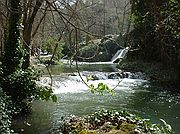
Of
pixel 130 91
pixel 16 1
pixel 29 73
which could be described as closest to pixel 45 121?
pixel 29 73

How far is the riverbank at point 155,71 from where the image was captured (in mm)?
18031

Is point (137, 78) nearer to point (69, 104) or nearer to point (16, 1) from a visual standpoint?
point (69, 104)

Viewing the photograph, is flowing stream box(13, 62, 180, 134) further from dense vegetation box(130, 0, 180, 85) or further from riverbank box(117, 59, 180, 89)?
dense vegetation box(130, 0, 180, 85)

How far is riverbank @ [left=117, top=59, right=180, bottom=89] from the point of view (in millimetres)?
18031

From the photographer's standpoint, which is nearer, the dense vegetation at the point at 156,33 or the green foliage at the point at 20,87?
the dense vegetation at the point at 156,33

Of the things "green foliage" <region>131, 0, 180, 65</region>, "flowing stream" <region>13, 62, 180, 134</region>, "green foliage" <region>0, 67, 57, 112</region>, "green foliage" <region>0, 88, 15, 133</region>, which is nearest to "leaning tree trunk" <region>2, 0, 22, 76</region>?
"green foliage" <region>0, 67, 57, 112</region>

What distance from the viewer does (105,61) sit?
3241 centimetres

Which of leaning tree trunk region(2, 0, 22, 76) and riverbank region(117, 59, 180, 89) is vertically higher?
leaning tree trunk region(2, 0, 22, 76)

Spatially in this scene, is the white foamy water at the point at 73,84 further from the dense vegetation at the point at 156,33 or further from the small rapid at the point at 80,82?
the dense vegetation at the point at 156,33

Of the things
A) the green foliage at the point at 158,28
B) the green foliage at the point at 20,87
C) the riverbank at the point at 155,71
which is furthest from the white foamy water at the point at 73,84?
the green foliage at the point at 20,87

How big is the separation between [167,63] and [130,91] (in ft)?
14.8

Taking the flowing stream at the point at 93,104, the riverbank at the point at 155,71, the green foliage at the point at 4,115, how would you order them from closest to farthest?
the green foliage at the point at 4,115 → the flowing stream at the point at 93,104 → the riverbank at the point at 155,71

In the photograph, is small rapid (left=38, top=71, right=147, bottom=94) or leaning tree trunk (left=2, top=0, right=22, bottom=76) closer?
leaning tree trunk (left=2, top=0, right=22, bottom=76)

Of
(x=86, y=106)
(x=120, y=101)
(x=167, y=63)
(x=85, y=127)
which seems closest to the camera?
(x=85, y=127)
